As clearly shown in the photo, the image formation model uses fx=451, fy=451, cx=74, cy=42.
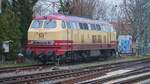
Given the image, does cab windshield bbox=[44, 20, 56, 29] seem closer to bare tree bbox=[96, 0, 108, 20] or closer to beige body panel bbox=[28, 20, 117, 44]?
beige body panel bbox=[28, 20, 117, 44]

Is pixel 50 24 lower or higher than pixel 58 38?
higher

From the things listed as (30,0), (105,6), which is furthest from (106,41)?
(105,6)

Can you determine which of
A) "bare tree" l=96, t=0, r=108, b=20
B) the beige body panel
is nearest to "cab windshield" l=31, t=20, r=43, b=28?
the beige body panel

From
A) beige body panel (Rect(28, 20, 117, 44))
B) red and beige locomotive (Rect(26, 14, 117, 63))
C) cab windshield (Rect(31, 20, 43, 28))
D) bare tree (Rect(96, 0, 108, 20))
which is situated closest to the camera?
red and beige locomotive (Rect(26, 14, 117, 63))

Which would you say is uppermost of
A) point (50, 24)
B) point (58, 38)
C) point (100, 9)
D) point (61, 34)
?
point (100, 9)

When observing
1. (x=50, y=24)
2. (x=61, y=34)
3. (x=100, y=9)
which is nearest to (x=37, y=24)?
(x=50, y=24)

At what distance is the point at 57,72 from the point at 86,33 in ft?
31.6

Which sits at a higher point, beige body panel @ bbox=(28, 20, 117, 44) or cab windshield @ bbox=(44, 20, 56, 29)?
cab windshield @ bbox=(44, 20, 56, 29)

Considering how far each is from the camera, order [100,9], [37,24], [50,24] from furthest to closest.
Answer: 1. [100,9]
2. [37,24]
3. [50,24]

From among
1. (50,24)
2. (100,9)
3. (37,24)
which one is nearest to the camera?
(50,24)

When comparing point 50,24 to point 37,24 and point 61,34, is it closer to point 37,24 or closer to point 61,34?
point 37,24

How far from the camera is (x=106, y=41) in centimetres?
3631

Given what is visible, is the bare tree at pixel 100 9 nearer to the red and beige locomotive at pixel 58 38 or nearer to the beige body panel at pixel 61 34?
the beige body panel at pixel 61 34

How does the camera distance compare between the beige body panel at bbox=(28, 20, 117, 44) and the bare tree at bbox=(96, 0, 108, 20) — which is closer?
the beige body panel at bbox=(28, 20, 117, 44)
